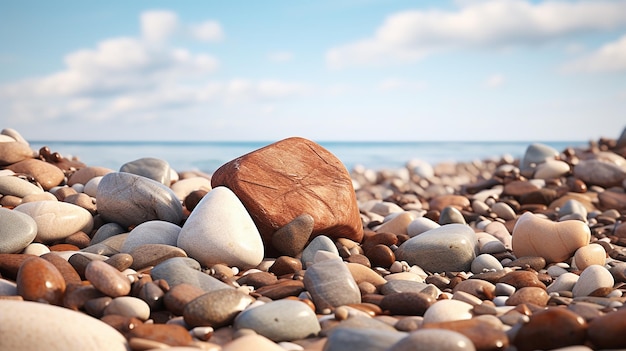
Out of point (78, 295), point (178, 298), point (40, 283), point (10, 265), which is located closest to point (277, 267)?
point (178, 298)

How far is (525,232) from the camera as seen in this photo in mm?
4605

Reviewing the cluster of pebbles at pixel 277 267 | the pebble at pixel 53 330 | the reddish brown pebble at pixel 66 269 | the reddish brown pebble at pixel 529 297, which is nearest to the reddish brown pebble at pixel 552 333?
the cluster of pebbles at pixel 277 267

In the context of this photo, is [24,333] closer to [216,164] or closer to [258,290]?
[258,290]

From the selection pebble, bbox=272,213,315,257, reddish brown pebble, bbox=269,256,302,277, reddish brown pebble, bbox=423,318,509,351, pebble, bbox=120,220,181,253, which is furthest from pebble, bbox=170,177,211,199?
reddish brown pebble, bbox=423,318,509,351

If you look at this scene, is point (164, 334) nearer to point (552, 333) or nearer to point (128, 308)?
point (128, 308)

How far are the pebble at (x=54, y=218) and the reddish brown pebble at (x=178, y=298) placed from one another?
71.5 inches

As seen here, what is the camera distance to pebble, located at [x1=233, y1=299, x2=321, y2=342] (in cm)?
264

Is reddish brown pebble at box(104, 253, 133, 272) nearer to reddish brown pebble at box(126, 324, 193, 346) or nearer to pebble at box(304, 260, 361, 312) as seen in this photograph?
reddish brown pebble at box(126, 324, 193, 346)

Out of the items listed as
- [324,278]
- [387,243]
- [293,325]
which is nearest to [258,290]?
[324,278]

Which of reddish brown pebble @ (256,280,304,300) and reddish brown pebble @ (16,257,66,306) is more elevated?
reddish brown pebble @ (16,257,66,306)

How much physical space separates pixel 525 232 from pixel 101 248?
3.27 m

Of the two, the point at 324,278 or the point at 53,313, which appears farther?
the point at 324,278

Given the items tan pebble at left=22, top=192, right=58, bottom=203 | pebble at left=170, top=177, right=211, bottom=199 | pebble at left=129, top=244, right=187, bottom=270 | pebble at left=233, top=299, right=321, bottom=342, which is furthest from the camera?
pebble at left=170, top=177, right=211, bottom=199

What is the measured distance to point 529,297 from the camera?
325cm
